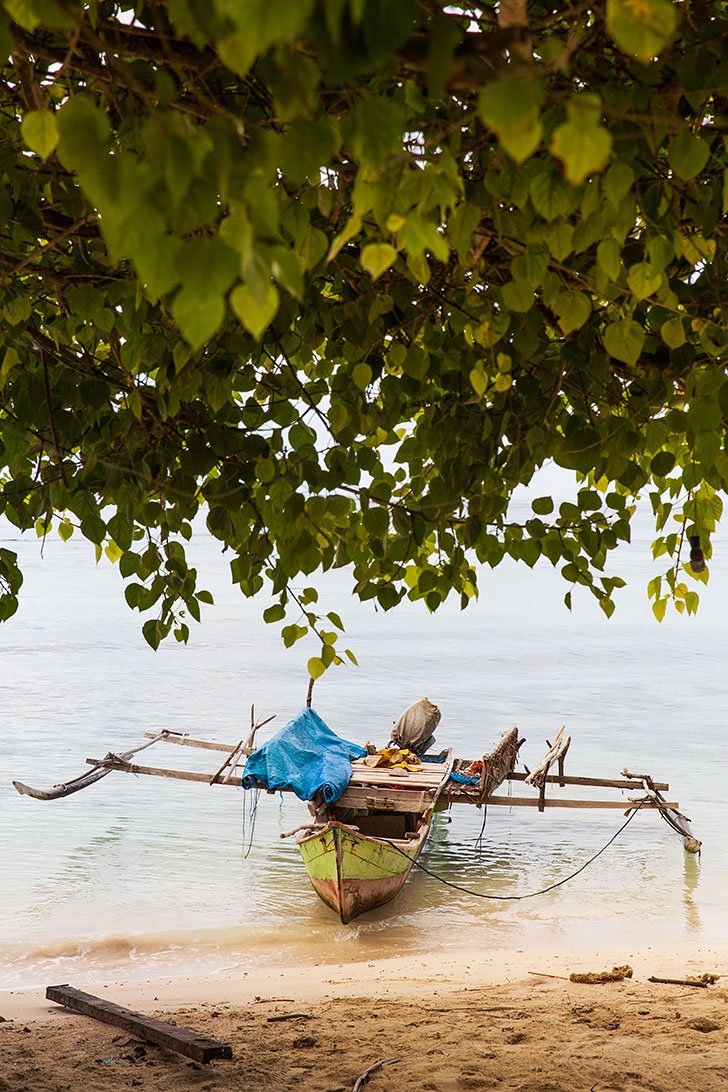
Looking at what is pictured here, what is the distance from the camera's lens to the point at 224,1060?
4824mm

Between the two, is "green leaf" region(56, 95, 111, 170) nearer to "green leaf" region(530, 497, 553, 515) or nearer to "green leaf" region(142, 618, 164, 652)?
"green leaf" region(530, 497, 553, 515)

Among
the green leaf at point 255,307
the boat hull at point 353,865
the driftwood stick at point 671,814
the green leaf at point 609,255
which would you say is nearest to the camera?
the green leaf at point 255,307

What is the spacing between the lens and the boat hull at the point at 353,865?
11312mm

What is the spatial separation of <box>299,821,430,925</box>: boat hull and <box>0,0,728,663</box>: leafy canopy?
7474 millimetres

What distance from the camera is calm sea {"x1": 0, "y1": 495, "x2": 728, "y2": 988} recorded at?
11.7 metres

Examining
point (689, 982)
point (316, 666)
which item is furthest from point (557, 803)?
point (316, 666)

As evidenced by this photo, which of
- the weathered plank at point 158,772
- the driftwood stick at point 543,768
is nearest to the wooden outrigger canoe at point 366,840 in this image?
the driftwood stick at point 543,768

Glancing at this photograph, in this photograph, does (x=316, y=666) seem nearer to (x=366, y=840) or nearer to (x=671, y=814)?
(x=366, y=840)

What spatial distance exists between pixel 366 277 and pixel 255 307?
7.79 ft

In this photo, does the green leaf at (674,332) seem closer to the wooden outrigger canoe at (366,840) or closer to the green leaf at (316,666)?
the green leaf at (316,666)

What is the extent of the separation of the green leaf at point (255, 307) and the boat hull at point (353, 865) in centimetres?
1051

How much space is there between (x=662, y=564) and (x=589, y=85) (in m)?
71.2

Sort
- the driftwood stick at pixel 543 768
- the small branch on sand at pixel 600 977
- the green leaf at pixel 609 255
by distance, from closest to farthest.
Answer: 1. the green leaf at pixel 609 255
2. the small branch on sand at pixel 600 977
3. the driftwood stick at pixel 543 768

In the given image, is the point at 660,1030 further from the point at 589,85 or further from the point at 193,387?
the point at 589,85
